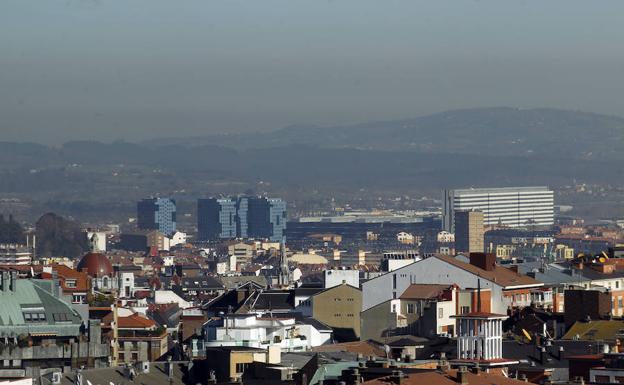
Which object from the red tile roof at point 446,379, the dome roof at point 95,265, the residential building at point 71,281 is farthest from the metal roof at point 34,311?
the dome roof at point 95,265

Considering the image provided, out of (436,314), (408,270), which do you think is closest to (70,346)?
(436,314)

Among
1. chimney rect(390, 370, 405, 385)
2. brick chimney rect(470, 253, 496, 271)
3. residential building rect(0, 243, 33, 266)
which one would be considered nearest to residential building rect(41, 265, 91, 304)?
brick chimney rect(470, 253, 496, 271)

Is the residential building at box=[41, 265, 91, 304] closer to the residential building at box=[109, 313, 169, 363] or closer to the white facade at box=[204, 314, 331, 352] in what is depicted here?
the residential building at box=[109, 313, 169, 363]

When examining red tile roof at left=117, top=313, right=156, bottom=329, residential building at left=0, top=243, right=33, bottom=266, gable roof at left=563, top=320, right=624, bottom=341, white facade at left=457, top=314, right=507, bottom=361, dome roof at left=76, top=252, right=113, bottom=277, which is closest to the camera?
white facade at left=457, top=314, right=507, bottom=361

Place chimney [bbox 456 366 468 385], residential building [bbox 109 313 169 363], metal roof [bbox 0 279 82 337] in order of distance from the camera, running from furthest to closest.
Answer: residential building [bbox 109 313 169 363]
metal roof [bbox 0 279 82 337]
chimney [bbox 456 366 468 385]

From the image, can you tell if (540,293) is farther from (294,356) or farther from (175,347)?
(294,356)

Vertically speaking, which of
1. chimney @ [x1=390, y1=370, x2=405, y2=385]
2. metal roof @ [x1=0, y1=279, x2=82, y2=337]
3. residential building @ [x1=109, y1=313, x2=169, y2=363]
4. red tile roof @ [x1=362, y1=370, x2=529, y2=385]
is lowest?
residential building @ [x1=109, y1=313, x2=169, y2=363]

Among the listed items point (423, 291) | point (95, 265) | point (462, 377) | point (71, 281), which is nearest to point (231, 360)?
point (462, 377)
